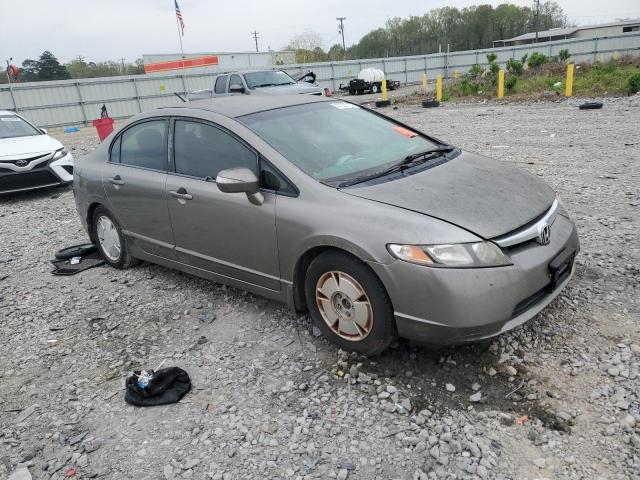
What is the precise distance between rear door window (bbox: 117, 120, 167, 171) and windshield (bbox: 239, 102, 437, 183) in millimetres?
918

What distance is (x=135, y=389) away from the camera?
10.1 feet

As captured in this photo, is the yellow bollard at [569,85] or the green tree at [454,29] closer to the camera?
the yellow bollard at [569,85]

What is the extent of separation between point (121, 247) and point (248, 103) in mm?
2053

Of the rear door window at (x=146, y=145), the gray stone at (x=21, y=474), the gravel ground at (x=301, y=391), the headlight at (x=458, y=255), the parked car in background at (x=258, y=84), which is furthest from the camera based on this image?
the parked car in background at (x=258, y=84)

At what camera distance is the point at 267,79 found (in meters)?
14.4

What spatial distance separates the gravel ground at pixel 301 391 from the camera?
8.01 feet

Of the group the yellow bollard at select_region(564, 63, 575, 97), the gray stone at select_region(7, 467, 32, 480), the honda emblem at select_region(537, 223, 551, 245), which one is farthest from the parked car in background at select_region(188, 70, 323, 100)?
the gray stone at select_region(7, 467, 32, 480)

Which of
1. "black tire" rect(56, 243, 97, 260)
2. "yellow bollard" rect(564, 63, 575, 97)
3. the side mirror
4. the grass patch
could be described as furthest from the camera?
the grass patch

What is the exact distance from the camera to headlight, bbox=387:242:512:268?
2.66 meters

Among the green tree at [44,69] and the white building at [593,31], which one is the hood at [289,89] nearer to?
the green tree at [44,69]

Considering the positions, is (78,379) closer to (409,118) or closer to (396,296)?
(396,296)

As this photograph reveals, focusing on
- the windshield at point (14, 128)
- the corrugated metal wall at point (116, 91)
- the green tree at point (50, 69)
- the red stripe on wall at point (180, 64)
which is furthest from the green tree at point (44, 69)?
the windshield at point (14, 128)

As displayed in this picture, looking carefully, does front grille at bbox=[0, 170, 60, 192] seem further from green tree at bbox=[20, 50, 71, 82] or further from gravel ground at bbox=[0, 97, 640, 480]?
green tree at bbox=[20, 50, 71, 82]

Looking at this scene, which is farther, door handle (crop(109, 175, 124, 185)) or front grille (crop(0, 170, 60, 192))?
front grille (crop(0, 170, 60, 192))
